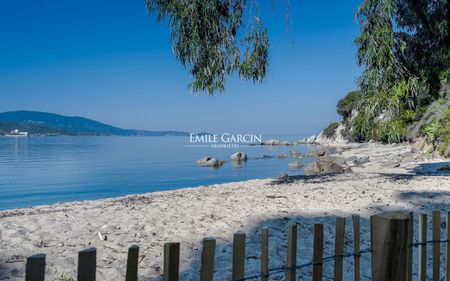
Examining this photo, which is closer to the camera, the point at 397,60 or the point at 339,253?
the point at 339,253

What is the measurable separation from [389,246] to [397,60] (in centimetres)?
928

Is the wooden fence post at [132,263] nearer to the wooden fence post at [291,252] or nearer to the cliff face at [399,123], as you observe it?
the wooden fence post at [291,252]

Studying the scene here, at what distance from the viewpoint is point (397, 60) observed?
10.1m

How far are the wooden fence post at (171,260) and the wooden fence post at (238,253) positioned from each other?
0.35m

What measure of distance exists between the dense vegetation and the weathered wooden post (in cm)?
841

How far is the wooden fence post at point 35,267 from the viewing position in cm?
157

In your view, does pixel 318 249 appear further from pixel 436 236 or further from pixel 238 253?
pixel 436 236

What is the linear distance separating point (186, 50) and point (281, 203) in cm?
478

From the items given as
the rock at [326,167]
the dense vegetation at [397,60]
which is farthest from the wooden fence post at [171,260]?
the rock at [326,167]

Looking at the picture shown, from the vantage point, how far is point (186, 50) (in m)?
10.1

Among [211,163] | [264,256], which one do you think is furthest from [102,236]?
[211,163]

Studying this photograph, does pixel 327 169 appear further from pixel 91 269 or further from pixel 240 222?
pixel 91 269

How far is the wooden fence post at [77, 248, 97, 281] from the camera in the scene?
1.64 m

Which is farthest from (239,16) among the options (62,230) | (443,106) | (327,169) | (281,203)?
(327,169)
